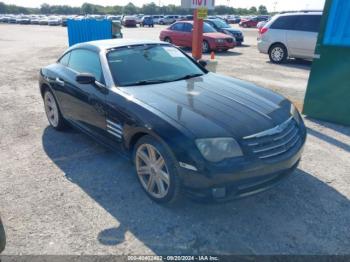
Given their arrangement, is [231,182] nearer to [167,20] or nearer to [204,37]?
[204,37]

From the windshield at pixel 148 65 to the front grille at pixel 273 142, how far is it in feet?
5.01

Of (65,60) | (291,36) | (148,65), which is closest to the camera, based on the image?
(148,65)

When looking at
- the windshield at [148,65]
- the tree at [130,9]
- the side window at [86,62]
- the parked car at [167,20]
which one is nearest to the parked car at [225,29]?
the windshield at [148,65]

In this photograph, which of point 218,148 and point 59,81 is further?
point 59,81

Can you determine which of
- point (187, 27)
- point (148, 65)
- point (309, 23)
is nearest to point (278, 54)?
point (309, 23)

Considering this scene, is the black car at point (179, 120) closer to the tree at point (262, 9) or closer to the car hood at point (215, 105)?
the car hood at point (215, 105)

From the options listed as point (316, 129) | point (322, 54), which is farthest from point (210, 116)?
point (322, 54)

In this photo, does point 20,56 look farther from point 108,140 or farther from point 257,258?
point 257,258

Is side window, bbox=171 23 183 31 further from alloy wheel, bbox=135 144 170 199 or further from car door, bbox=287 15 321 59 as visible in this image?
alloy wheel, bbox=135 144 170 199

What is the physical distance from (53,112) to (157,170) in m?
2.86

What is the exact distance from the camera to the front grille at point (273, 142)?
9.13 ft

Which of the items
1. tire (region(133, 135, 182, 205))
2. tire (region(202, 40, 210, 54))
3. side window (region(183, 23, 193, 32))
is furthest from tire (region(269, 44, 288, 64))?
tire (region(133, 135, 182, 205))

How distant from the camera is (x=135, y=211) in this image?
3158mm

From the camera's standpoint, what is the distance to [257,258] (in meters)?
2.57
